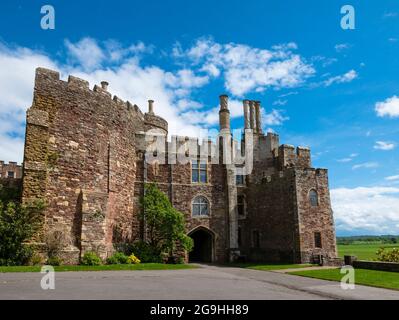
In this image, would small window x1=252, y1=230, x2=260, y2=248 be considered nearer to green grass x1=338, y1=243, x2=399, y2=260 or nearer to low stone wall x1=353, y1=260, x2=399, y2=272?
green grass x1=338, y1=243, x2=399, y2=260

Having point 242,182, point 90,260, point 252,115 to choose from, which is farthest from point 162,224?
point 252,115

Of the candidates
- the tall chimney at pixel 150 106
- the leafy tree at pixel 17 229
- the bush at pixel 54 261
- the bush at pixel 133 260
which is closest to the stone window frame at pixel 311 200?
the bush at pixel 133 260

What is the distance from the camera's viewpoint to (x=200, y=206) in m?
30.7

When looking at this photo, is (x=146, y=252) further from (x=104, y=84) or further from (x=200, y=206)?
(x=104, y=84)

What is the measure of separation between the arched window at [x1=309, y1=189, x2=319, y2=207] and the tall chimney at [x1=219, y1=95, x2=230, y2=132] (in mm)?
10854

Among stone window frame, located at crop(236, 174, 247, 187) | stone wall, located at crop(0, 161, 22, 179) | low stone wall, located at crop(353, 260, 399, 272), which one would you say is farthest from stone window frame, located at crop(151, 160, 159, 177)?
stone wall, located at crop(0, 161, 22, 179)

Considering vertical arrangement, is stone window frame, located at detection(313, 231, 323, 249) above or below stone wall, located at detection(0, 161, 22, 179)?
below

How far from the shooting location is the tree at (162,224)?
2531 centimetres

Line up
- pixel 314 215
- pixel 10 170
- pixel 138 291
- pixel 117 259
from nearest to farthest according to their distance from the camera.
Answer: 1. pixel 138 291
2. pixel 117 259
3. pixel 314 215
4. pixel 10 170

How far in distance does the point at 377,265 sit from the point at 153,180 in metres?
17.3

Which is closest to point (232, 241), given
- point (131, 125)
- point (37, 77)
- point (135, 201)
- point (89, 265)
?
point (135, 201)

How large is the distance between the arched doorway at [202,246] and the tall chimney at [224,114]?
406 inches

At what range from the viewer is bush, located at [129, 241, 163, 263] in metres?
24.5
